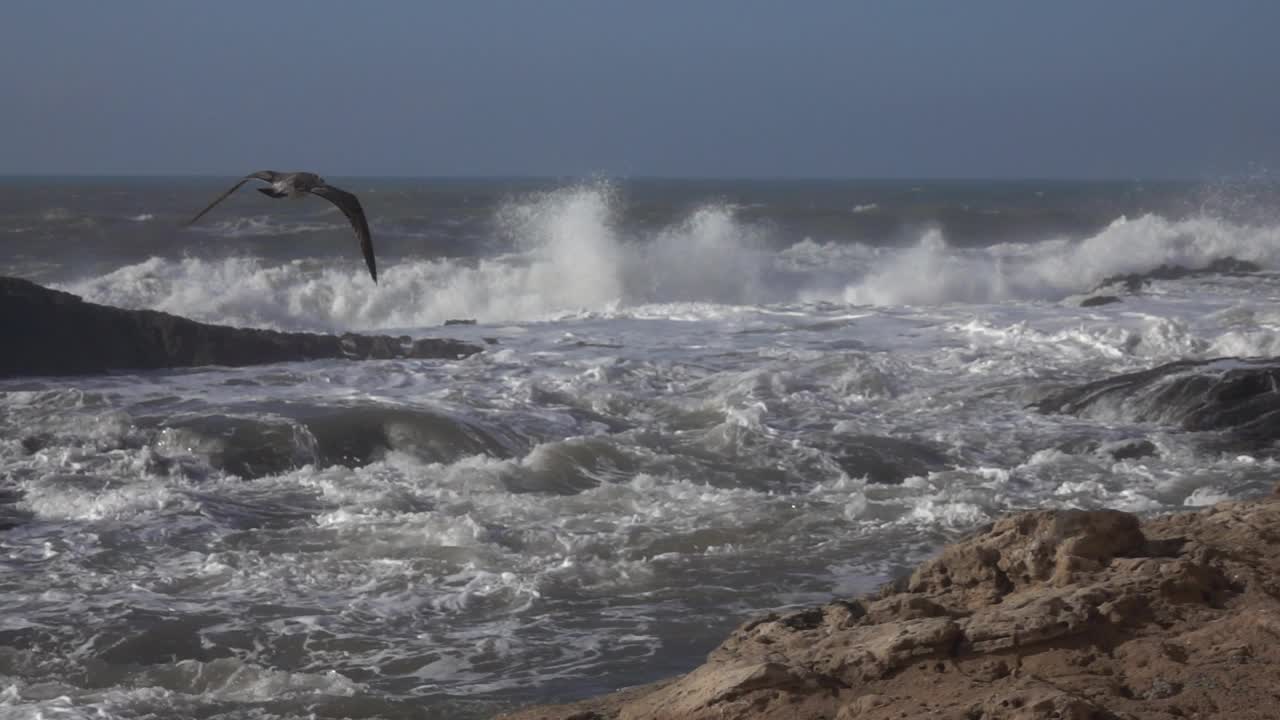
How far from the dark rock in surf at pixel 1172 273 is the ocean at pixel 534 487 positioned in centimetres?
62

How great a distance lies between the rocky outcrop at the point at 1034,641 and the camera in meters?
3.52

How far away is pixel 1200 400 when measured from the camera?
1129 centimetres

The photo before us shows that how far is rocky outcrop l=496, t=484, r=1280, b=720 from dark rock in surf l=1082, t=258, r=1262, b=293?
1728cm

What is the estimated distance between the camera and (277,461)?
9.91m

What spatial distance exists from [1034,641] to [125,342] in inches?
→ 420

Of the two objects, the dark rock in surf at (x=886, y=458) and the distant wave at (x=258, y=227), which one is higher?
the distant wave at (x=258, y=227)

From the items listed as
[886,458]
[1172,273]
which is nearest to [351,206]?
[886,458]

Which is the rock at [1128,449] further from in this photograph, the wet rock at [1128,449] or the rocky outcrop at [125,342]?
the rocky outcrop at [125,342]

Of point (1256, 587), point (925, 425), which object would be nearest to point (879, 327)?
point (925, 425)

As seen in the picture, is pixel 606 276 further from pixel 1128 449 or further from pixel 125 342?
pixel 1128 449

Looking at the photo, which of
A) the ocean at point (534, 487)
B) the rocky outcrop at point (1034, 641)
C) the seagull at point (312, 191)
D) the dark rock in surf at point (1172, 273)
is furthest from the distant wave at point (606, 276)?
the rocky outcrop at point (1034, 641)

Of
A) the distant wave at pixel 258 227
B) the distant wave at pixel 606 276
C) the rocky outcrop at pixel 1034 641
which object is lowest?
the distant wave at pixel 606 276

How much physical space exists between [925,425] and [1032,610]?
7.56 meters

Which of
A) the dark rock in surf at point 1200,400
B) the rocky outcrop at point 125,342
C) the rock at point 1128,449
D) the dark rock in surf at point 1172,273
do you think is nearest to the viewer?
the rock at point 1128,449
